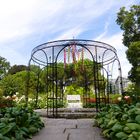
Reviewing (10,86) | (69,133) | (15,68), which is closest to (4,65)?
(15,68)

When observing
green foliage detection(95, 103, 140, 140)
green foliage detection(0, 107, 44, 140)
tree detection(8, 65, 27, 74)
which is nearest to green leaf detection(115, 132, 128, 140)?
green foliage detection(95, 103, 140, 140)

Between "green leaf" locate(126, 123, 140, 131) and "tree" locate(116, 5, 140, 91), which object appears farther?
"tree" locate(116, 5, 140, 91)

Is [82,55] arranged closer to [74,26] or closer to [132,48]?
[74,26]

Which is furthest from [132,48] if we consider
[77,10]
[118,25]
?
[77,10]

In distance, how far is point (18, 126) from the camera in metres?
5.30

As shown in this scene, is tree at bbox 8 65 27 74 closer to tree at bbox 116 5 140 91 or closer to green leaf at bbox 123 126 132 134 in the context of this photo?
tree at bbox 116 5 140 91

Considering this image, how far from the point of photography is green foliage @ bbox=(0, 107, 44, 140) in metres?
4.62

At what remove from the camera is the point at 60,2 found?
29.4 ft

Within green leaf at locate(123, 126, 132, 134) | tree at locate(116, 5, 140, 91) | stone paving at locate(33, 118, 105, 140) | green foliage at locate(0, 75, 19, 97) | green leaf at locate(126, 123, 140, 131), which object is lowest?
stone paving at locate(33, 118, 105, 140)

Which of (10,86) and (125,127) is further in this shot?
(10,86)

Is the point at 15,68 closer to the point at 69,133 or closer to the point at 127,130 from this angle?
the point at 69,133

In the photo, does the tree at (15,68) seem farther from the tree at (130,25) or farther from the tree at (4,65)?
the tree at (130,25)

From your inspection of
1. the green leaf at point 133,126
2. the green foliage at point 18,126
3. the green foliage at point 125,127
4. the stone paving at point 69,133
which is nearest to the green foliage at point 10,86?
the stone paving at point 69,133

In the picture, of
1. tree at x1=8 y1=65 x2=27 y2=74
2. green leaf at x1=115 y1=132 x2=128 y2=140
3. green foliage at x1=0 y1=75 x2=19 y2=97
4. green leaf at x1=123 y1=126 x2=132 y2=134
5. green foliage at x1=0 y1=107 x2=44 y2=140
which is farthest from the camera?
tree at x1=8 y1=65 x2=27 y2=74
